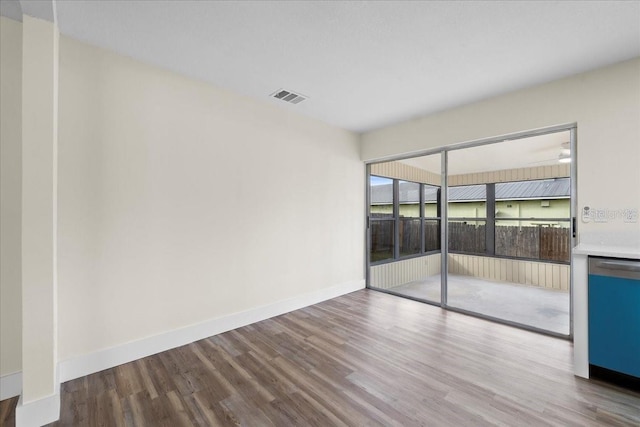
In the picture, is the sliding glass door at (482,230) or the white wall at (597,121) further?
the sliding glass door at (482,230)

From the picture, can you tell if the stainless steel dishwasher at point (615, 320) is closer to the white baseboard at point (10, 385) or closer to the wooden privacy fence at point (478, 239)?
the wooden privacy fence at point (478, 239)

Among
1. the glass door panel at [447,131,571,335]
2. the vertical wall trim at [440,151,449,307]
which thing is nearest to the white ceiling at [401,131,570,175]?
the glass door panel at [447,131,571,335]

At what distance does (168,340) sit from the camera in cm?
259

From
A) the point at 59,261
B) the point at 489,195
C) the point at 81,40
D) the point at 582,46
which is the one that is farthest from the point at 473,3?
the point at 489,195

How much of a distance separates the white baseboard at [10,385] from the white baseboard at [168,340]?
0.23m

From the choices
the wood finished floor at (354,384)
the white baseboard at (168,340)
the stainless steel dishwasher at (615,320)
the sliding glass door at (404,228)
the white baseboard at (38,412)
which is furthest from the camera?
the sliding glass door at (404,228)

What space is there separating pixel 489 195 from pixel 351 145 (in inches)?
116

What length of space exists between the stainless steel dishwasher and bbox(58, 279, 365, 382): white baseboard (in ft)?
9.67

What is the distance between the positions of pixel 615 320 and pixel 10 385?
15.0 feet

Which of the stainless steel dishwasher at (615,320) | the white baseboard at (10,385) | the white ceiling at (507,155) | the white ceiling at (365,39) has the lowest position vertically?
the white baseboard at (10,385)

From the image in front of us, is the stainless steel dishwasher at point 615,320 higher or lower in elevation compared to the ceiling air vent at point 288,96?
lower

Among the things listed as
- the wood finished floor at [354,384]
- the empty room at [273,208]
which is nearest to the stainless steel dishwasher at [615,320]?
the empty room at [273,208]

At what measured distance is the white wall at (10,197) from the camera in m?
1.91

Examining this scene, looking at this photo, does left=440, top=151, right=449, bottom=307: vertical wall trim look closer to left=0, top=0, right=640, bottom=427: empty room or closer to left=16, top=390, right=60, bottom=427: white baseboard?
left=0, top=0, right=640, bottom=427: empty room
